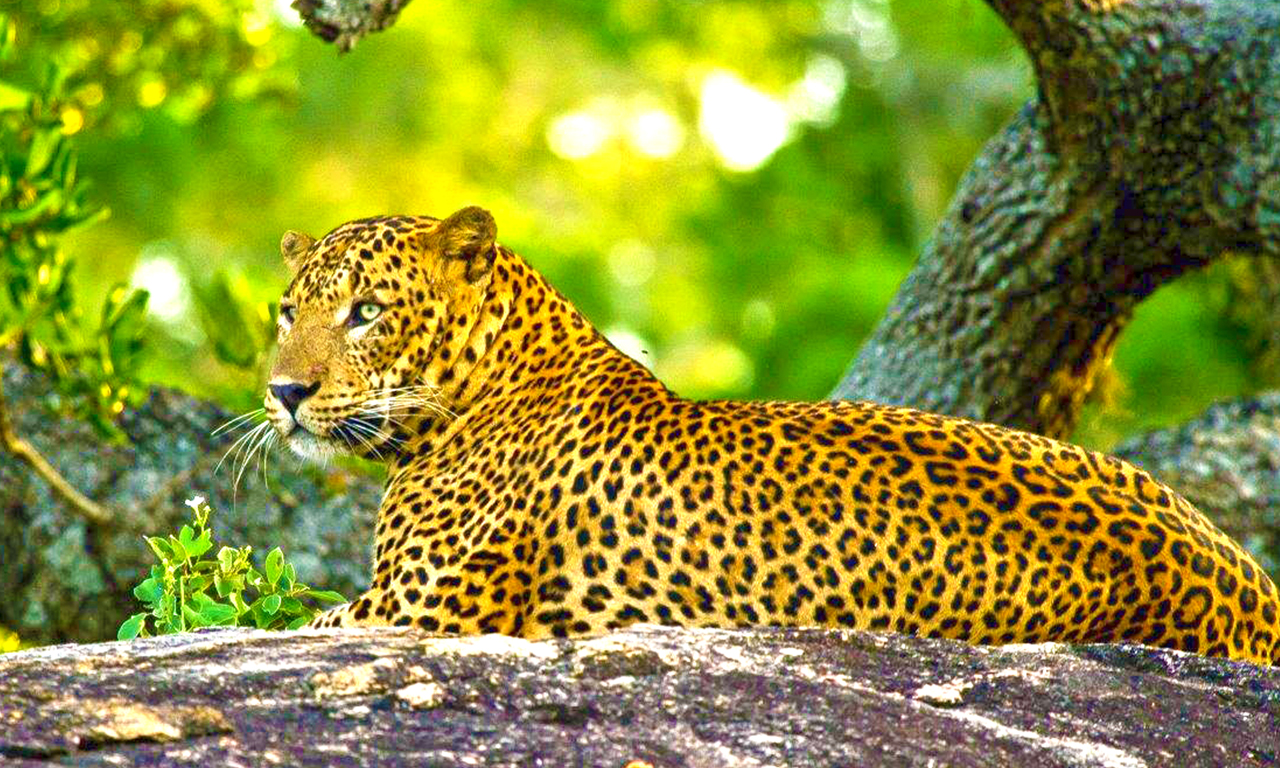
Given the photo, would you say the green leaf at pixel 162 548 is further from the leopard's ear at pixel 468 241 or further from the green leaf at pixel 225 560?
the leopard's ear at pixel 468 241

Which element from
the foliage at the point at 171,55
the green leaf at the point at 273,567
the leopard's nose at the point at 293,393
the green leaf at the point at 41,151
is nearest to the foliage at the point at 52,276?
the green leaf at the point at 41,151

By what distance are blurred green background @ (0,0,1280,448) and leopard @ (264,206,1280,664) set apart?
987 millimetres

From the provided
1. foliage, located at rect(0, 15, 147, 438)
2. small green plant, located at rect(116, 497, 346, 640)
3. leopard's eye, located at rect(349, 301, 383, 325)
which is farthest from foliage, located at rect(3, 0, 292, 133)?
small green plant, located at rect(116, 497, 346, 640)

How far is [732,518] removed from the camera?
816cm

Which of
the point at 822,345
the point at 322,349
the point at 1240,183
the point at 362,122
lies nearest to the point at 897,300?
the point at 1240,183

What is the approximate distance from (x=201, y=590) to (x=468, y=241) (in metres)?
1.69

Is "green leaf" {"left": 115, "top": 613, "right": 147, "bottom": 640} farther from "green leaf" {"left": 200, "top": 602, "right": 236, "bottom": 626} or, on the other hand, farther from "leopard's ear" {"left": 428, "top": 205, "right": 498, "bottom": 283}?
"leopard's ear" {"left": 428, "top": 205, "right": 498, "bottom": 283}

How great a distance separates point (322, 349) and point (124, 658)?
7.90 ft

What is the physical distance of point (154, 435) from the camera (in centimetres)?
1348

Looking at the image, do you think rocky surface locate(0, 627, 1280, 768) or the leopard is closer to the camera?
rocky surface locate(0, 627, 1280, 768)

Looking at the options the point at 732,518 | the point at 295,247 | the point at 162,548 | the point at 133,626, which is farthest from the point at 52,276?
the point at 732,518

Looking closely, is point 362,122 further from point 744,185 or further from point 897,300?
point 897,300

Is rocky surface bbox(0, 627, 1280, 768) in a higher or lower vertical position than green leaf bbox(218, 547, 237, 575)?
lower

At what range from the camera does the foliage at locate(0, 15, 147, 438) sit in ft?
39.1
